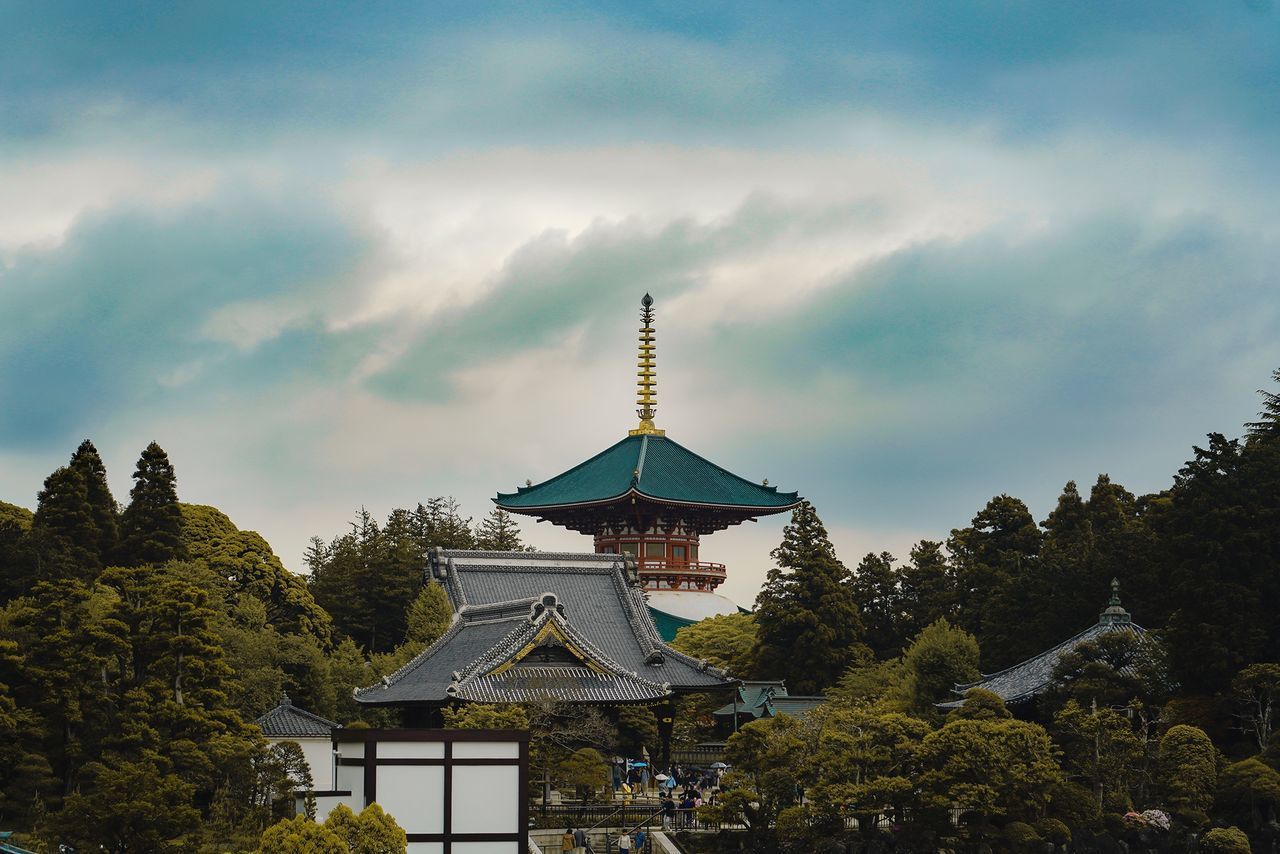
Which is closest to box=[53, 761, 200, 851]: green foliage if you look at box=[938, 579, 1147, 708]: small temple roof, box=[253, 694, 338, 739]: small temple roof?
box=[253, 694, 338, 739]: small temple roof

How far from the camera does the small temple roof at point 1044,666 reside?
126 feet

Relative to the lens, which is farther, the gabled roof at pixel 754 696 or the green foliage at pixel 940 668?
the gabled roof at pixel 754 696

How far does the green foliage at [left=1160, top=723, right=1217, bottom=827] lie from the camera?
2988 cm

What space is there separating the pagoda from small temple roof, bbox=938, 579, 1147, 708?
88.0ft

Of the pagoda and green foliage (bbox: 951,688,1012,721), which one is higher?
the pagoda

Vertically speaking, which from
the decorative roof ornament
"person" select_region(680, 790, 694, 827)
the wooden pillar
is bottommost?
"person" select_region(680, 790, 694, 827)

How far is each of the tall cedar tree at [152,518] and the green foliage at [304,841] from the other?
28.4 m

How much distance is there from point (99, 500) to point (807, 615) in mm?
22202

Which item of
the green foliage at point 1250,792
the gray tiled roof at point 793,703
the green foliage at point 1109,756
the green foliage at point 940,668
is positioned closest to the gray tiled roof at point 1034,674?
the green foliage at point 940,668

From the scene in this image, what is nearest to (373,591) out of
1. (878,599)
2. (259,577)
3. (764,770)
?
(259,577)

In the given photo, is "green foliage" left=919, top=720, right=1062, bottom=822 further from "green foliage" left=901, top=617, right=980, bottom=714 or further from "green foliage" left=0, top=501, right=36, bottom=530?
"green foliage" left=0, top=501, right=36, bottom=530

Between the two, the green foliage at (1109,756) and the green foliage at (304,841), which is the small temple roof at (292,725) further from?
the green foliage at (1109,756)

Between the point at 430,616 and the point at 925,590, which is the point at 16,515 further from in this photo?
the point at 925,590

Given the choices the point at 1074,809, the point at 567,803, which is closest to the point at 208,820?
the point at 567,803
